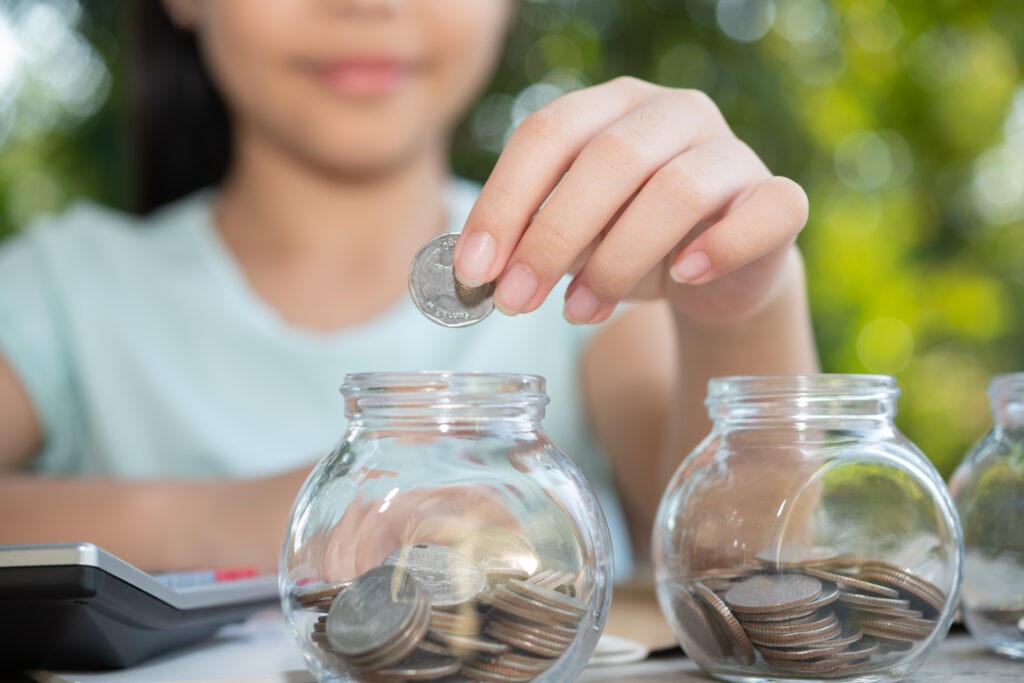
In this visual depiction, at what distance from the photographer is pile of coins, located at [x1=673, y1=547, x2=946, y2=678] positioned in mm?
484

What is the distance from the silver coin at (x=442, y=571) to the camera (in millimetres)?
446

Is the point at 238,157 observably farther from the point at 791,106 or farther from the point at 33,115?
the point at 791,106

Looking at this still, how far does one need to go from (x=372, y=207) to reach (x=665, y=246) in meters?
1.16

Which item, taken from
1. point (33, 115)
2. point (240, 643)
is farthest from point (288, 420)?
point (33, 115)

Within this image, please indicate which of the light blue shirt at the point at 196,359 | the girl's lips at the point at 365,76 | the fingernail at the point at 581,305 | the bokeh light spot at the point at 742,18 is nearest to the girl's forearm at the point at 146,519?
the light blue shirt at the point at 196,359

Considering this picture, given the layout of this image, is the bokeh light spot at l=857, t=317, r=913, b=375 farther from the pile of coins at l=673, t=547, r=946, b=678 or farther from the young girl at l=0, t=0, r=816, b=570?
the pile of coins at l=673, t=547, r=946, b=678

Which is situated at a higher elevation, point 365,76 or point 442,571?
point 365,76

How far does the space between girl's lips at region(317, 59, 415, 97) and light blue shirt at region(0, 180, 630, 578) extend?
0.35 meters

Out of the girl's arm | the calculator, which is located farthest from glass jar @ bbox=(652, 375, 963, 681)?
the girl's arm

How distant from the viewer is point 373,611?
0.45 m

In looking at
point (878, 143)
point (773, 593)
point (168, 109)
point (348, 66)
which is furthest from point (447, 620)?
point (878, 143)

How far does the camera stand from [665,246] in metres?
0.60

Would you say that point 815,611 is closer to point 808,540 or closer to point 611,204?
point 808,540

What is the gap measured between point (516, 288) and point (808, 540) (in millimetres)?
203
